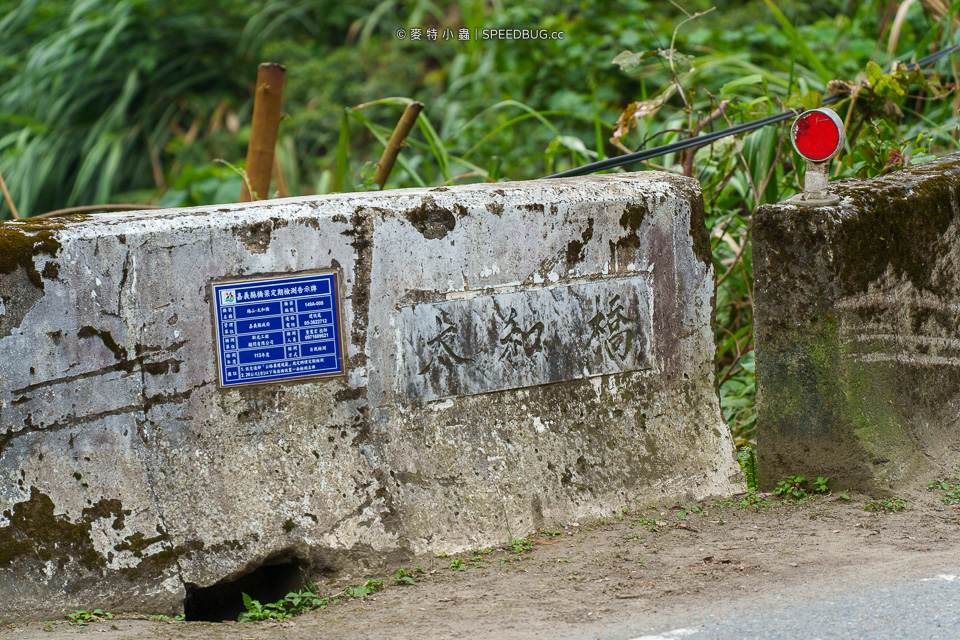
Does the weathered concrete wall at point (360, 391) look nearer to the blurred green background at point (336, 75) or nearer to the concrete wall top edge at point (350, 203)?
the concrete wall top edge at point (350, 203)

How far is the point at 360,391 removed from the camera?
2.43 meters

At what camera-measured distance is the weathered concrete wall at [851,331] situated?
8.68 feet

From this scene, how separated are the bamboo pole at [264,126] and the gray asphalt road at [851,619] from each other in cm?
228

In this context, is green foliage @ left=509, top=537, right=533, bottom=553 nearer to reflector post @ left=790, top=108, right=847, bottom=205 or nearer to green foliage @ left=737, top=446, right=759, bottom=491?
green foliage @ left=737, top=446, right=759, bottom=491

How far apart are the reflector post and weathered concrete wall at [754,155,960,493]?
0.07m

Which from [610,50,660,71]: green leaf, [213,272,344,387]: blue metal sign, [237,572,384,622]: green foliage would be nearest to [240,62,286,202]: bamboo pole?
[213,272,344,387]: blue metal sign

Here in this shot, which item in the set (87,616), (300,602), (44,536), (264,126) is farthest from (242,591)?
(264,126)

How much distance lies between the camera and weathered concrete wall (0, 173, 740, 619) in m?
2.18

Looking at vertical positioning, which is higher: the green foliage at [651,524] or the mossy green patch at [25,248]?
the mossy green patch at [25,248]

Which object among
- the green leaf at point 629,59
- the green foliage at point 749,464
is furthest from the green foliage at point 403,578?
the green leaf at point 629,59

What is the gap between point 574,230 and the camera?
2.62 meters

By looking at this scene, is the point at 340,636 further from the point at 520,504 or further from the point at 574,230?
the point at 574,230

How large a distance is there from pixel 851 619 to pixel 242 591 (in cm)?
161

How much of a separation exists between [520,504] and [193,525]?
0.92 metres
